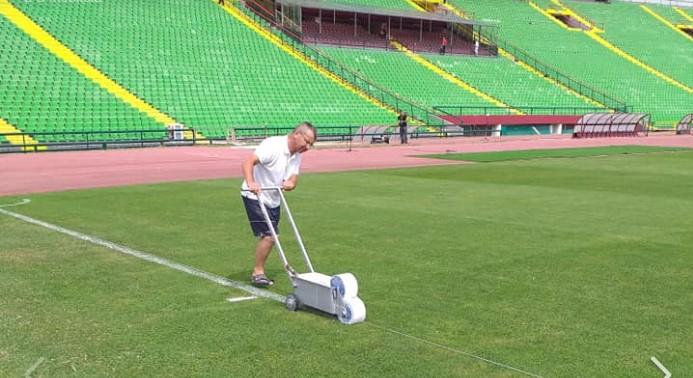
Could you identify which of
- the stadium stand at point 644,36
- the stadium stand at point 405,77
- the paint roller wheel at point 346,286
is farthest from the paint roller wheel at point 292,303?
the stadium stand at point 644,36

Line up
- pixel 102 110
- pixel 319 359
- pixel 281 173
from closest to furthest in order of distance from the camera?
pixel 319 359 → pixel 281 173 → pixel 102 110

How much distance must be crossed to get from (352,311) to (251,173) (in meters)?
1.62

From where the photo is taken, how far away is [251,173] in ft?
21.0

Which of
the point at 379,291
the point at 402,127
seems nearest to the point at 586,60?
the point at 402,127

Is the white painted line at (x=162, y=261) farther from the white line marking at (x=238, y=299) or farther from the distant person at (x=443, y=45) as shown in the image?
the distant person at (x=443, y=45)

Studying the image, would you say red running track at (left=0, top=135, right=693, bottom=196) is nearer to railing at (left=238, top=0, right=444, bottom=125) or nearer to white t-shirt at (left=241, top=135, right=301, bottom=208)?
railing at (left=238, top=0, right=444, bottom=125)

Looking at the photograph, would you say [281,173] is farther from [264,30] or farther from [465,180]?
[264,30]

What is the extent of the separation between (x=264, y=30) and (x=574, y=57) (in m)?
25.5

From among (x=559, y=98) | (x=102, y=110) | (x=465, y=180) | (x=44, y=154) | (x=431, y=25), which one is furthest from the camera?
(x=431, y=25)

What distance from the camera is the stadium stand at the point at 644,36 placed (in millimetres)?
58816

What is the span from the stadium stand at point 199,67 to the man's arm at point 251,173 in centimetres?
2621

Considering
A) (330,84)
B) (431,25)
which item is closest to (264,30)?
(330,84)

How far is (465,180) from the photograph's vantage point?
17406mm

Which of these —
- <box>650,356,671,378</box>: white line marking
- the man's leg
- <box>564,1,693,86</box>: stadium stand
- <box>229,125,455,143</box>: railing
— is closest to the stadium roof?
<box>229,125,455,143</box>: railing
